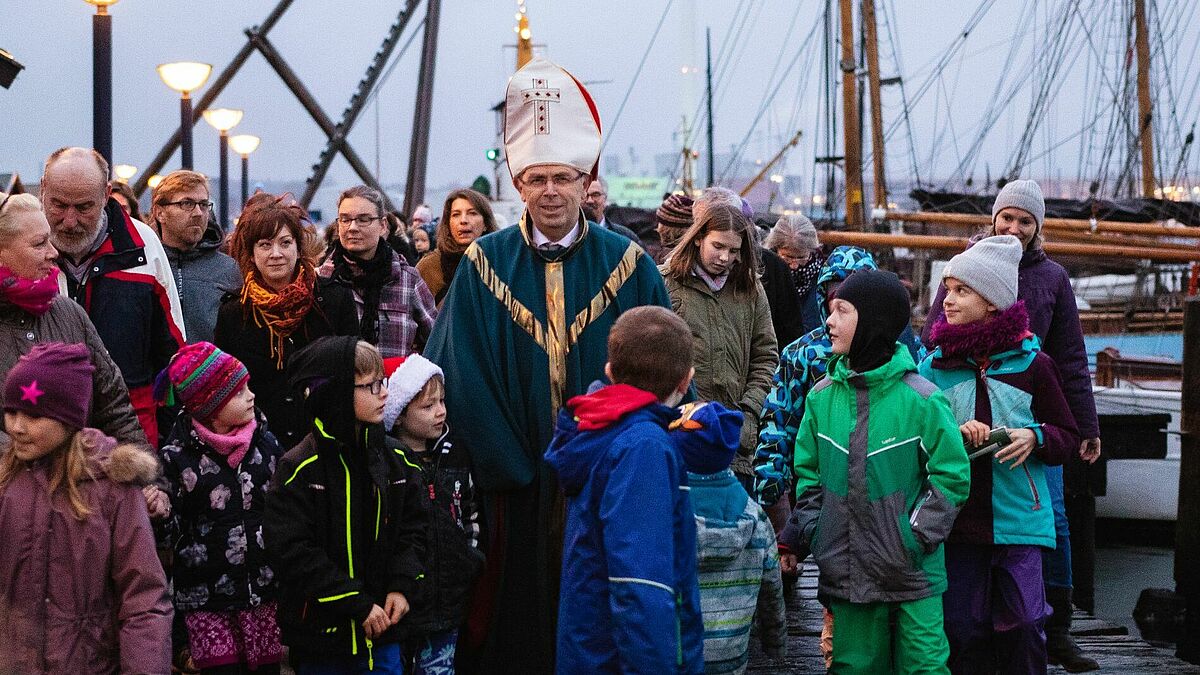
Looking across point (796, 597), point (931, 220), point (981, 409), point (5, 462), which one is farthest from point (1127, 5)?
point (5, 462)

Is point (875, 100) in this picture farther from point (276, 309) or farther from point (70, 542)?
point (70, 542)

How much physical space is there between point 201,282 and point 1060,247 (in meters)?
17.5

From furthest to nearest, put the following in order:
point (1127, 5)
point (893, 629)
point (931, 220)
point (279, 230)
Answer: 1. point (1127, 5)
2. point (931, 220)
3. point (279, 230)
4. point (893, 629)

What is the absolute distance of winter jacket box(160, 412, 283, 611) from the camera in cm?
498

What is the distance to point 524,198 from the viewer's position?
527cm

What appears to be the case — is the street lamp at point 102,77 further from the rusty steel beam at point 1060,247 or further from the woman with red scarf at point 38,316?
the rusty steel beam at point 1060,247

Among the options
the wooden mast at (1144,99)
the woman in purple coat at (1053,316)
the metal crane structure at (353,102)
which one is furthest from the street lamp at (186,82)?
the wooden mast at (1144,99)

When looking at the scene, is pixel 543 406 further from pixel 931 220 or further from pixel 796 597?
pixel 931 220

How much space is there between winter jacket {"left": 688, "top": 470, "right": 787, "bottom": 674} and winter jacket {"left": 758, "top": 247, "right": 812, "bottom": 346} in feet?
12.7

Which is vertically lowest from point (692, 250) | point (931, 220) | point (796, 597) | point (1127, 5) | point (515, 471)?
point (796, 597)

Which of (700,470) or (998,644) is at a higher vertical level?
(700,470)

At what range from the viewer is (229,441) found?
199 inches

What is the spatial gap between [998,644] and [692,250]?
2.47 meters

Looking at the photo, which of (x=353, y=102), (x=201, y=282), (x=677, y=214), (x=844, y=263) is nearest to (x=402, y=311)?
(x=201, y=282)
